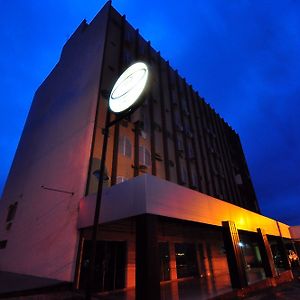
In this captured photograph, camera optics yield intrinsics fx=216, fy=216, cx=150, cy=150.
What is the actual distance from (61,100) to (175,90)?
12167mm

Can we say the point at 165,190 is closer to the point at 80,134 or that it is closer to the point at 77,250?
the point at 77,250

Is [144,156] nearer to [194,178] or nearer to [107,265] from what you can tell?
[194,178]

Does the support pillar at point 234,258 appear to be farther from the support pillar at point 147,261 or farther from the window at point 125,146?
the window at point 125,146

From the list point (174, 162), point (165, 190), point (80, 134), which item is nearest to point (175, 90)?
point (174, 162)

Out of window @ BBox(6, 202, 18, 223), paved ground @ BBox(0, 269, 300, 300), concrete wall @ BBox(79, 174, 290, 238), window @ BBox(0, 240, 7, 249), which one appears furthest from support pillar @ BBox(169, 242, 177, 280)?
window @ BBox(6, 202, 18, 223)

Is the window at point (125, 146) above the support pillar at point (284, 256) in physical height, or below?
above

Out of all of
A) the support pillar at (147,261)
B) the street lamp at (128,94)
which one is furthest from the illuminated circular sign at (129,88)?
the support pillar at (147,261)

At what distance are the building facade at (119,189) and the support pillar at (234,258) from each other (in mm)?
51

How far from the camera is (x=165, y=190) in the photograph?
8.61 meters

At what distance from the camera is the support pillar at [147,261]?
6429 millimetres

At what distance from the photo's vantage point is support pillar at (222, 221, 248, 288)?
10352 millimetres

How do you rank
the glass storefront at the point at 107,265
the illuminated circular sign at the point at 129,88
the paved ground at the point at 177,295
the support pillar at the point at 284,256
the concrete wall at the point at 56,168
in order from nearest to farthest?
the illuminated circular sign at the point at 129,88, the paved ground at the point at 177,295, the glass storefront at the point at 107,265, the concrete wall at the point at 56,168, the support pillar at the point at 284,256

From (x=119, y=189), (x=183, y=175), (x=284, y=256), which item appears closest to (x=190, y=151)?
(x=183, y=175)

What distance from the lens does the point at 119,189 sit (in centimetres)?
887
